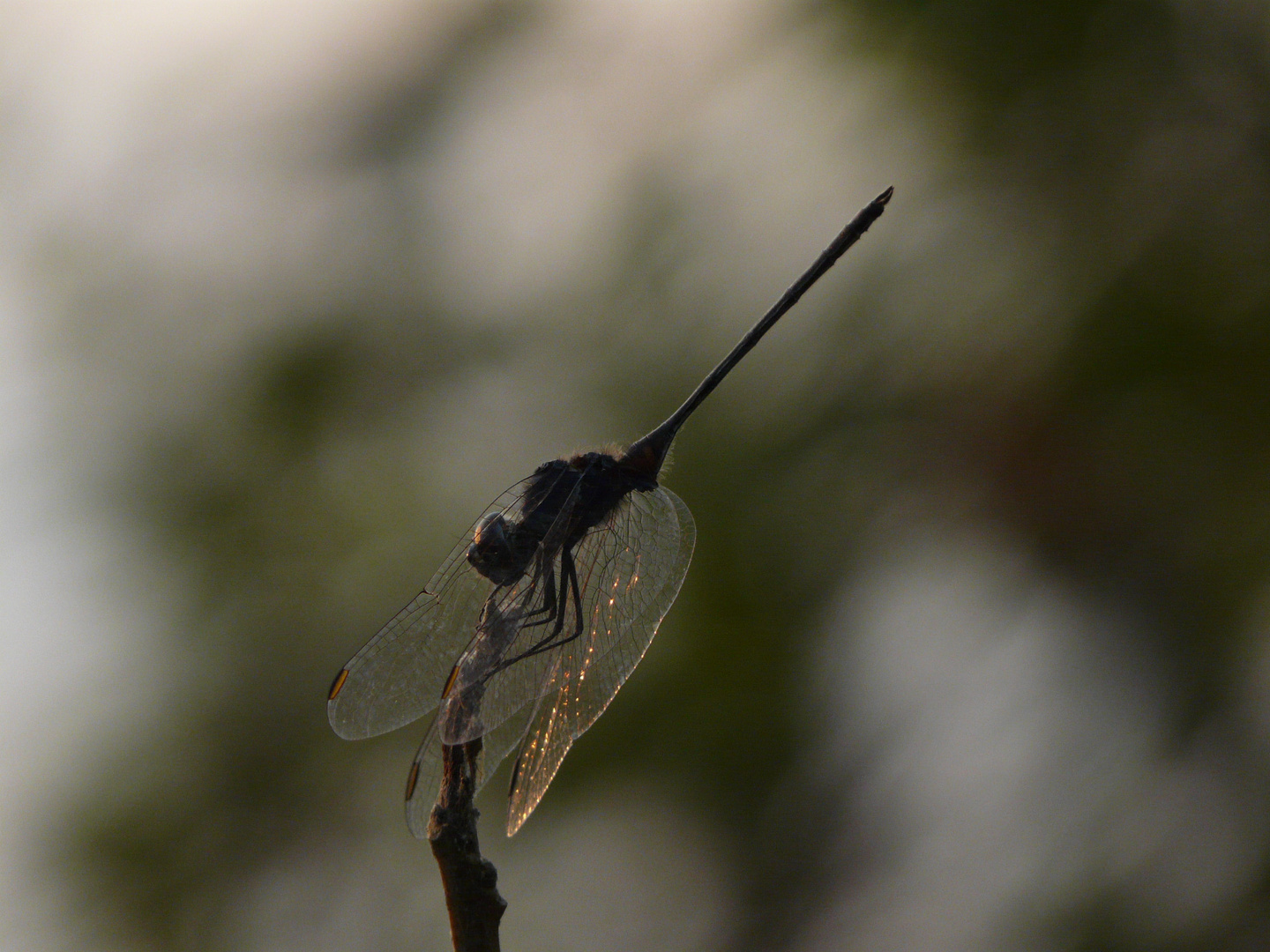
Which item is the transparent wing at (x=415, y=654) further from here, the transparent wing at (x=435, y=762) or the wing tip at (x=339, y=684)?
the transparent wing at (x=435, y=762)

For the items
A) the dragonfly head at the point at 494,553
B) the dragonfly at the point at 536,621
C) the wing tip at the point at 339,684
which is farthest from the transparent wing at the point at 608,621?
the wing tip at the point at 339,684

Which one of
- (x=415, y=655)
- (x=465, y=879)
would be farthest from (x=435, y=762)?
(x=465, y=879)

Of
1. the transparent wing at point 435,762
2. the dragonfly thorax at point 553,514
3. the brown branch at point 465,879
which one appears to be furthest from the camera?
the dragonfly thorax at point 553,514

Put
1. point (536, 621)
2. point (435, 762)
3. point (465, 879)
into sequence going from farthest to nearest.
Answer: point (536, 621) < point (435, 762) < point (465, 879)

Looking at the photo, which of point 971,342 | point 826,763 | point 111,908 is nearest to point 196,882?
point 111,908

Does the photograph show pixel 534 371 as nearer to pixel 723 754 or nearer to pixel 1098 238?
pixel 723 754

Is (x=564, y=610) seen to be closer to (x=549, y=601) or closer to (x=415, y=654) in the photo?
(x=549, y=601)

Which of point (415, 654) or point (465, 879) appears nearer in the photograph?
point (465, 879)
